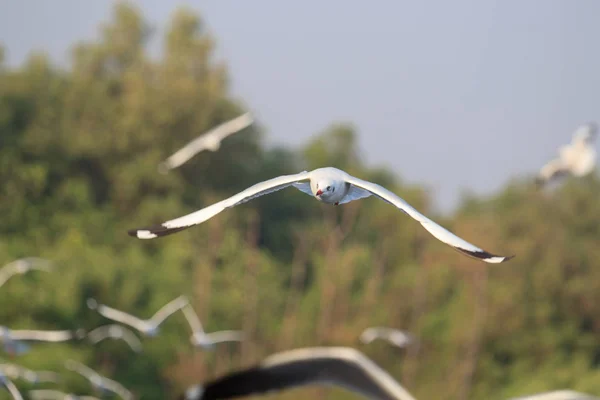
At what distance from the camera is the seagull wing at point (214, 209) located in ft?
21.1

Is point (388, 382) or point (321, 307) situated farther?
point (321, 307)

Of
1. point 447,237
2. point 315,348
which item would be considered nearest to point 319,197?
point 447,237

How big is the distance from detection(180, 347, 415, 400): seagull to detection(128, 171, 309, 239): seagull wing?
3590 millimetres

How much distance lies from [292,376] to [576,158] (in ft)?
16.6

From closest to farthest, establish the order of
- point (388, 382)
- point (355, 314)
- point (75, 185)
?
point (388, 382), point (355, 314), point (75, 185)

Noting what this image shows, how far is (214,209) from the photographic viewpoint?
6.46 m

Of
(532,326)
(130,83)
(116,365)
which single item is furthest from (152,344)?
(130,83)

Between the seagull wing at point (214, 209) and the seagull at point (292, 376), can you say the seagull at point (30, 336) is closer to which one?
the seagull at point (292, 376)

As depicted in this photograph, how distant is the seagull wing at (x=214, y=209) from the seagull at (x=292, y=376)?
3590 mm

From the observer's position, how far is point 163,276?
88.5ft

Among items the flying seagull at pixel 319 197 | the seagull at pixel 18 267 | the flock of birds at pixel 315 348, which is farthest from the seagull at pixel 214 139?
the flying seagull at pixel 319 197

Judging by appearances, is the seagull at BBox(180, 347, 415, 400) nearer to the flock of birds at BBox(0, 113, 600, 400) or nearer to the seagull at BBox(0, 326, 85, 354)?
the flock of birds at BBox(0, 113, 600, 400)

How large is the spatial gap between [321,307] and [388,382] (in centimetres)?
1766

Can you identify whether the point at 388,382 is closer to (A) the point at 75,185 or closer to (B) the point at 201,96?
(A) the point at 75,185
